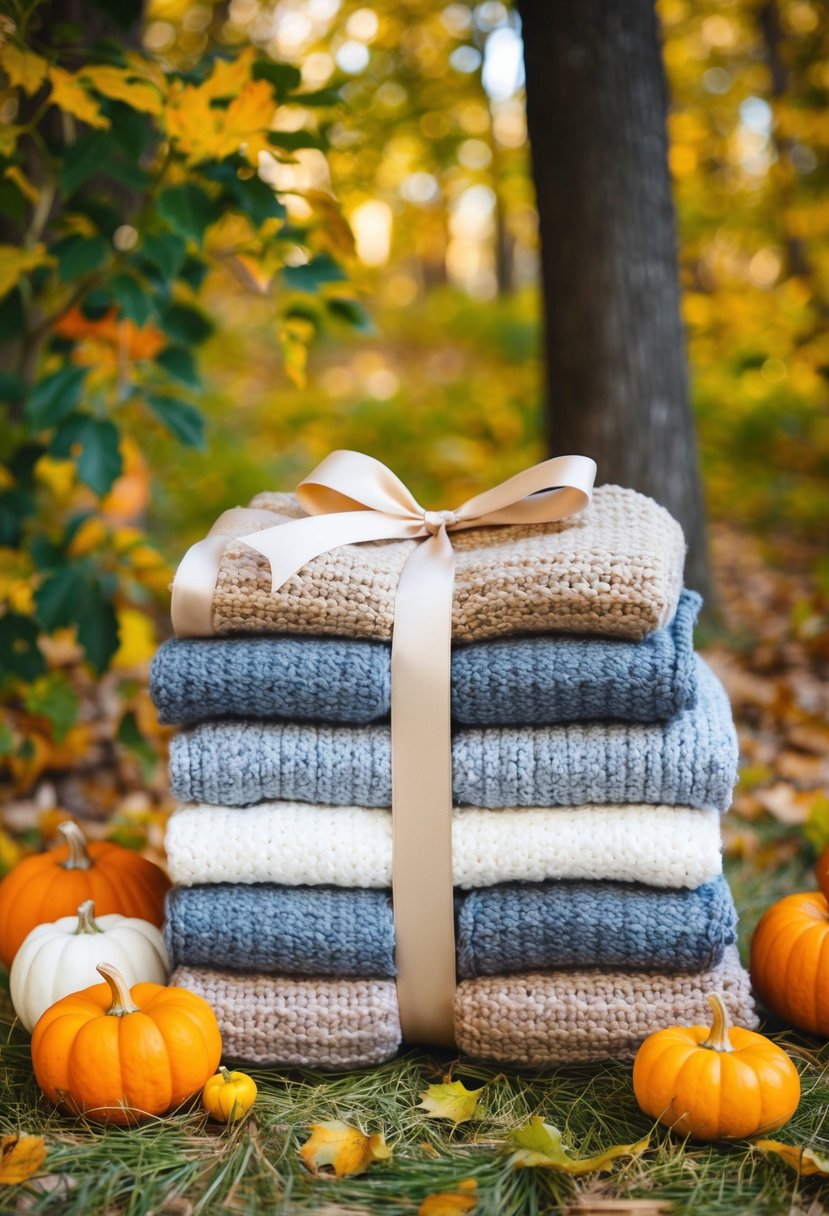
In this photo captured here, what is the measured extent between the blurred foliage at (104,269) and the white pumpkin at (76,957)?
0.60 metres

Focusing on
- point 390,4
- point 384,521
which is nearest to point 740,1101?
point 384,521

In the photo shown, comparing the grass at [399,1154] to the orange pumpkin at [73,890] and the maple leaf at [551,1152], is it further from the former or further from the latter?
the orange pumpkin at [73,890]

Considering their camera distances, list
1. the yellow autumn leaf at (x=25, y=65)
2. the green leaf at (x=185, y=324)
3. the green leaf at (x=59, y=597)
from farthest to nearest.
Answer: the green leaf at (x=185, y=324)
the green leaf at (x=59, y=597)
the yellow autumn leaf at (x=25, y=65)

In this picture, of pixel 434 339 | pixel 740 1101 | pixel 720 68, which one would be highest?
pixel 720 68

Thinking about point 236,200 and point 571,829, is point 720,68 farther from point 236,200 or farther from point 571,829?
point 571,829

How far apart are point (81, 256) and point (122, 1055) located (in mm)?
1112

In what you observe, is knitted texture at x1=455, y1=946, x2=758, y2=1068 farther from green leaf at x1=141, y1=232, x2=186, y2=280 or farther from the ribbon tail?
green leaf at x1=141, y1=232, x2=186, y2=280

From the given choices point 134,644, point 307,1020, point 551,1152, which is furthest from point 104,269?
point 551,1152

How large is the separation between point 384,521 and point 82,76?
767mm

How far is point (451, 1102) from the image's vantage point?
1.05m

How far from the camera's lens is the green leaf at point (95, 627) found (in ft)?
5.61

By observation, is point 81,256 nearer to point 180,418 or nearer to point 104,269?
point 104,269

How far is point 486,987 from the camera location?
1105 mm

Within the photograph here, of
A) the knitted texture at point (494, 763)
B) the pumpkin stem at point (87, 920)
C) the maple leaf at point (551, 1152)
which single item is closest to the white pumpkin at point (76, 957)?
the pumpkin stem at point (87, 920)
